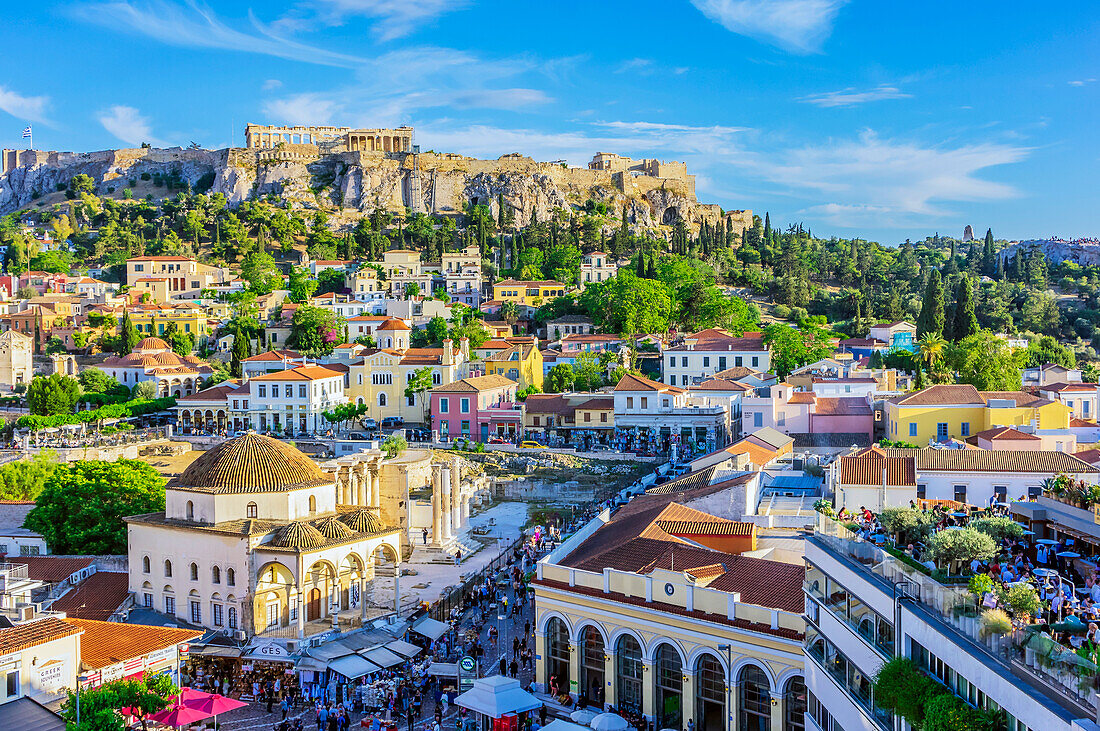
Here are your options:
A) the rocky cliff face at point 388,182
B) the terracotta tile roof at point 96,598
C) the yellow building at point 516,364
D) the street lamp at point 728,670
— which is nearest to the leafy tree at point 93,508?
the terracotta tile roof at point 96,598

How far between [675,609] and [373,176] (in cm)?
10628

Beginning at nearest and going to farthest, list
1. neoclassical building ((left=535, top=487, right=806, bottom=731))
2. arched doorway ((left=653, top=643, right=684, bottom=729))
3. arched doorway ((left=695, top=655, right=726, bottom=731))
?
neoclassical building ((left=535, top=487, right=806, bottom=731)) → arched doorway ((left=695, top=655, right=726, bottom=731)) → arched doorway ((left=653, top=643, right=684, bottom=729))

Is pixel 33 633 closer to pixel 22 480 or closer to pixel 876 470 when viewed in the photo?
pixel 876 470

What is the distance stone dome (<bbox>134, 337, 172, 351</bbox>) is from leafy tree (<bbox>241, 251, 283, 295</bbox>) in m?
16.0

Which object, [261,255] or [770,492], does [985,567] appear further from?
[261,255]

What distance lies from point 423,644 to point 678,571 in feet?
29.3

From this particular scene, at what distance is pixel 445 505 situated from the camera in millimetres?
37844

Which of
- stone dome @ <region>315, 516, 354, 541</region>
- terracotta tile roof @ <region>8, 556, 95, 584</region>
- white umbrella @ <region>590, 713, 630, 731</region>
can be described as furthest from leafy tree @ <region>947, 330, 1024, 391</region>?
terracotta tile roof @ <region>8, 556, 95, 584</region>

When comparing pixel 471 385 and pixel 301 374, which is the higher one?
pixel 301 374

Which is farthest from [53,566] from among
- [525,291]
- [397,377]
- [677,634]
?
[525,291]

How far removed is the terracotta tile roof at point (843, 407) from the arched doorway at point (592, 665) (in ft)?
99.2

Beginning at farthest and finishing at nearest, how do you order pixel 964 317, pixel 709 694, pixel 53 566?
pixel 964 317
pixel 53 566
pixel 709 694

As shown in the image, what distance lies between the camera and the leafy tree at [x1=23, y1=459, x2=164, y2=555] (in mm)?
34156

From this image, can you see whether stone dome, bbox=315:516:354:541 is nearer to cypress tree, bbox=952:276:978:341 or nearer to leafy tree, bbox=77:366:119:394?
leafy tree, bbox=77:366:119:394
